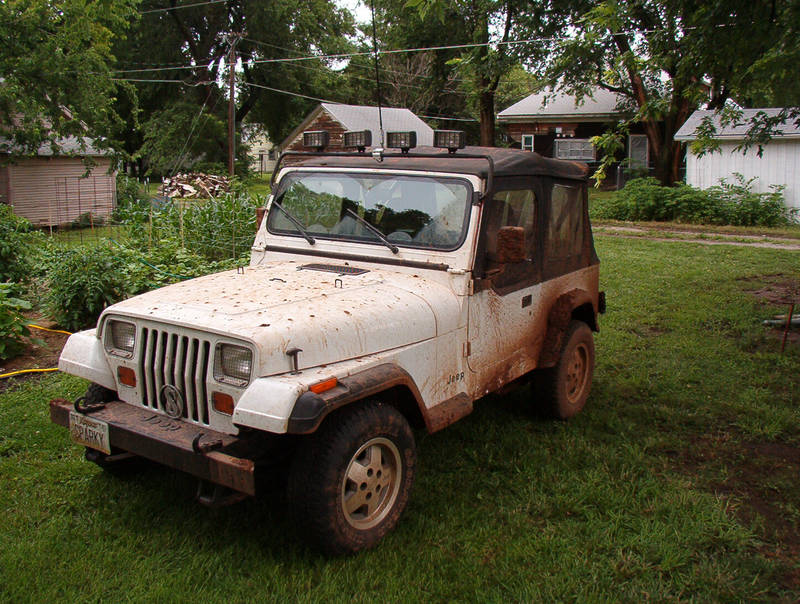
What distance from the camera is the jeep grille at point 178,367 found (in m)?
3.59

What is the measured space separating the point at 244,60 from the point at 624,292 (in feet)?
115

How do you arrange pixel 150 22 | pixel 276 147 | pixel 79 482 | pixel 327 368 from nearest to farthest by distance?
pixel 327 368, pixel 79 482, pixel 150 22, pixel 276 147

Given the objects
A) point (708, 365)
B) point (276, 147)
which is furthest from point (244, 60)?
point (708, 365)

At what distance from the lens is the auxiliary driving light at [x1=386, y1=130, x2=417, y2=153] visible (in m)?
4.82

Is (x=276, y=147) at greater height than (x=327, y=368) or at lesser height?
greater

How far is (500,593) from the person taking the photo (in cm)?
345

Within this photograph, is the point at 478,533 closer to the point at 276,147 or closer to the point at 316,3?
the point at 316,3

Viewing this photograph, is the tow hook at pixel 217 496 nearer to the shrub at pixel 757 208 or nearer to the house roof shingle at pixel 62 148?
the house roof shingle at pixel 62 148

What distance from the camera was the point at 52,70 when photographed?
54.4 feet

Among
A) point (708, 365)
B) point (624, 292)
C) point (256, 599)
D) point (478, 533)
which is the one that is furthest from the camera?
point (624, 292)

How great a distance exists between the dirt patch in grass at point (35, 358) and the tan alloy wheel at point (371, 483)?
3812 mm

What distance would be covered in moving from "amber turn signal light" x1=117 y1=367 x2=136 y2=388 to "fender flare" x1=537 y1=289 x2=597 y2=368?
282cm

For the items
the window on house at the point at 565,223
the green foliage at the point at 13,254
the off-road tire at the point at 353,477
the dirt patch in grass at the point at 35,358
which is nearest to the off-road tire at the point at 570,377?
the window on house at the point at 565,223

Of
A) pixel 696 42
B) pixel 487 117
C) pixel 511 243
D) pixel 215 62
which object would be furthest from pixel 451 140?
pixel 215 62
